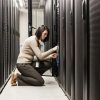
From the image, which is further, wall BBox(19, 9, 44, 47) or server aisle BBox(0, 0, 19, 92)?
wall BBox(19, 9, 44, 47)

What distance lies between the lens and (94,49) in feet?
6.23

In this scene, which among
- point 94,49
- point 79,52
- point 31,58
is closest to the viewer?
point 94,49

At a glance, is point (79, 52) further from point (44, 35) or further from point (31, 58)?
point (31, 58)

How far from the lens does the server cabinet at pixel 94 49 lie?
5.95ft

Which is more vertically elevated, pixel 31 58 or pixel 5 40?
pixel 5 40

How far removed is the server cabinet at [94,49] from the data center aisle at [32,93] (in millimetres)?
1687

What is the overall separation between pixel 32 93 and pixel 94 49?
2.28m

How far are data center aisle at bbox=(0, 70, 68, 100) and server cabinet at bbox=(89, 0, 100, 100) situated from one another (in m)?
1.69

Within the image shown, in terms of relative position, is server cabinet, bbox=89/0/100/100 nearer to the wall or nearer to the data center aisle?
the data center aisle

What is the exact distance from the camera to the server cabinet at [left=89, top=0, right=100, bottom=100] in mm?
1813

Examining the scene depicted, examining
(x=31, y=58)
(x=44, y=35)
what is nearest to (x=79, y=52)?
(x=44, y=35)

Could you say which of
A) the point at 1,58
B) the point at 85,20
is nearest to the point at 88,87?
the point at 85,20

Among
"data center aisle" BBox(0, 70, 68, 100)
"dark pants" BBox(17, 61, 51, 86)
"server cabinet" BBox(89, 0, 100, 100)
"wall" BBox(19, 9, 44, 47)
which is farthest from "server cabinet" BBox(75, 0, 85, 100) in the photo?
"wall" BBox(19, 9, 44, 47)

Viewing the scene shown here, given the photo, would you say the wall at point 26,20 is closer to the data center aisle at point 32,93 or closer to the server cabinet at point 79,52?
the data center aisle at point 32,93
